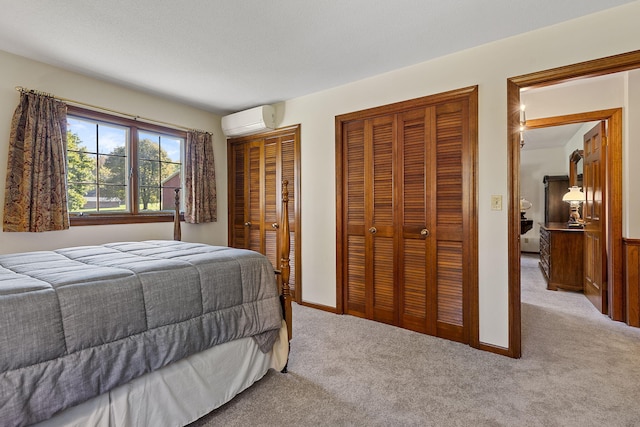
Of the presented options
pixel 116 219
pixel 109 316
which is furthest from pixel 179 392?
pixel 116 219

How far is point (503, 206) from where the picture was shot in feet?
7.86

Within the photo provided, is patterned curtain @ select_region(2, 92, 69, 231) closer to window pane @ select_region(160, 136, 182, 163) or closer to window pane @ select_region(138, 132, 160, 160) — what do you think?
window pane @ select_region(138, 132, 160, 160)

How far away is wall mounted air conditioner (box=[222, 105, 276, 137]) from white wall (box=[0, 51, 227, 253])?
252mm

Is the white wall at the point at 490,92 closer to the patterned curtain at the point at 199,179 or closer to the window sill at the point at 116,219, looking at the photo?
the patterned curtain at the point at 199,179

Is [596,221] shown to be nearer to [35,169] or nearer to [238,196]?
[238,196]

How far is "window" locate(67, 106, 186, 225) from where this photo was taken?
3059 mm

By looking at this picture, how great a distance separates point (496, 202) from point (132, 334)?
2503 millimetres

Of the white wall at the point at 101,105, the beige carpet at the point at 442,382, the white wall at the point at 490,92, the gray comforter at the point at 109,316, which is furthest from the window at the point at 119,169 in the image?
the beige carpet at the point at 442,382

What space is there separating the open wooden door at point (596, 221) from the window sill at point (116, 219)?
4802 mm

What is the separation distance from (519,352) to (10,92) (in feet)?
14.9

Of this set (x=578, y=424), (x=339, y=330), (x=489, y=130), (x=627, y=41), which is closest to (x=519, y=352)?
(x=578, y=424)

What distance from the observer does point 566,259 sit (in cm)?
419

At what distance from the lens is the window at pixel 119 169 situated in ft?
10.0

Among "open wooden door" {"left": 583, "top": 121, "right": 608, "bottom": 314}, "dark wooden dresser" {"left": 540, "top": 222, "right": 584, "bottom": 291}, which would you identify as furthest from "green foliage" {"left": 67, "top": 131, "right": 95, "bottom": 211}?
"dark wooden dresser" {"left": 540, "top": 222, "right": 584, "bottom": 291}
